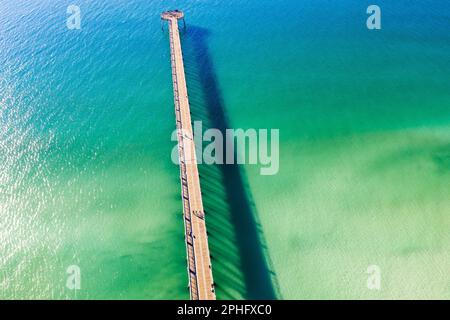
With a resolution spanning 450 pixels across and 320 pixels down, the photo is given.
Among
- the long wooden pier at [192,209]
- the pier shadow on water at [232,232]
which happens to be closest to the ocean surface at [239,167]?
the pier shadow on water at [232,232]

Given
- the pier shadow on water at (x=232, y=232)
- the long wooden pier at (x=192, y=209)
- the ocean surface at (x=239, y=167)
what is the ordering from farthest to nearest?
the ocean surface at (x=239, y=167) → the pier shadow on water at (x=232, y=232) → the long wooden pier at (x=192, y=209)

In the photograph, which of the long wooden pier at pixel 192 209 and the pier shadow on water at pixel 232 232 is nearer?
the long wooden pier at pixel 192 209

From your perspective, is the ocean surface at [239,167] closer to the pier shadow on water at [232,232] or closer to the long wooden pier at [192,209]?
the pier shadow on water at [232,232]

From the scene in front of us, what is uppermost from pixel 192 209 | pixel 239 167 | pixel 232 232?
pixel 239 167

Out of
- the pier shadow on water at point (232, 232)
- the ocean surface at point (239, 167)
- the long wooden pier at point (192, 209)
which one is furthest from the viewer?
the ocean surface at point (239, 167)

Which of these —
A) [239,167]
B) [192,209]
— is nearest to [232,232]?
[192,209]

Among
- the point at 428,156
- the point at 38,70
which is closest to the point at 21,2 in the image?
the point at 38,70

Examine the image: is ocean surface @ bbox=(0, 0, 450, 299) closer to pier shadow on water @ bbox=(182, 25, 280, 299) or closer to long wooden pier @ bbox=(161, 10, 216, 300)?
pier shadow on water @ bbox=(182, 25, 280, 299)

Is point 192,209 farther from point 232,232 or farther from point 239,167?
point 239,167
